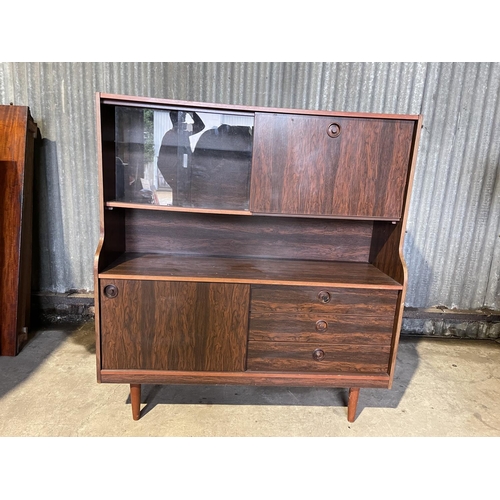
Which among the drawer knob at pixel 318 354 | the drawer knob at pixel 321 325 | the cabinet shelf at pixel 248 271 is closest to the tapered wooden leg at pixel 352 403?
the drawer knob at pixel 318 354

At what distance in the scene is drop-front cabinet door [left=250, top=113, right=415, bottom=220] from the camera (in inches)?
56.3

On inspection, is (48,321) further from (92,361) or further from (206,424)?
(206,424)

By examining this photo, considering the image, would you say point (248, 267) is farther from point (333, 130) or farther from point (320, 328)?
point (333, 130)

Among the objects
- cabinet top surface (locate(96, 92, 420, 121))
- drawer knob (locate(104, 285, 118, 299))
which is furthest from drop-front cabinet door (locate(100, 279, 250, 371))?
cabinet top surface (locate(96, 92, 420, 121))

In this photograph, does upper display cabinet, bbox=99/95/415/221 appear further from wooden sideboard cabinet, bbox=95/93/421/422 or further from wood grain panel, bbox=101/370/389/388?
wood grain panel, bbox=101/370/389/388

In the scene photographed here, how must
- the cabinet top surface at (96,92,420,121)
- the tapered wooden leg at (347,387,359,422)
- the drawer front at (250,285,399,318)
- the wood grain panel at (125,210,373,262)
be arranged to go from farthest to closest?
the wood grain panel at (125,210,373,262)
the tapered wooden leg at (347,387,359,422)
the drawer front at (250,285,399,318)
the cabinet top surface at (96,92,420,121)

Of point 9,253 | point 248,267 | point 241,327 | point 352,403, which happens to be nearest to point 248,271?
point 248,267

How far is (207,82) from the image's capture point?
2189 mm

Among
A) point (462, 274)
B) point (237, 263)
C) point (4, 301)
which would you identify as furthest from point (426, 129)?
point (4, 301)

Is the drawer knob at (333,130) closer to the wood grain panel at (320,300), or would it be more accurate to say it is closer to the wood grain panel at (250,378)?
the wood grain panel at (320,300)

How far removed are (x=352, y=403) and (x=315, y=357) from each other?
34 cm

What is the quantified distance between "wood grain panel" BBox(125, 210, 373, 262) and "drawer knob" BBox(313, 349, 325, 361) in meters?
0.53

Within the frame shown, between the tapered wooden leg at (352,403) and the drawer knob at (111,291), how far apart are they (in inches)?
46.9

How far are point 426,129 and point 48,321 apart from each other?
3070mm
